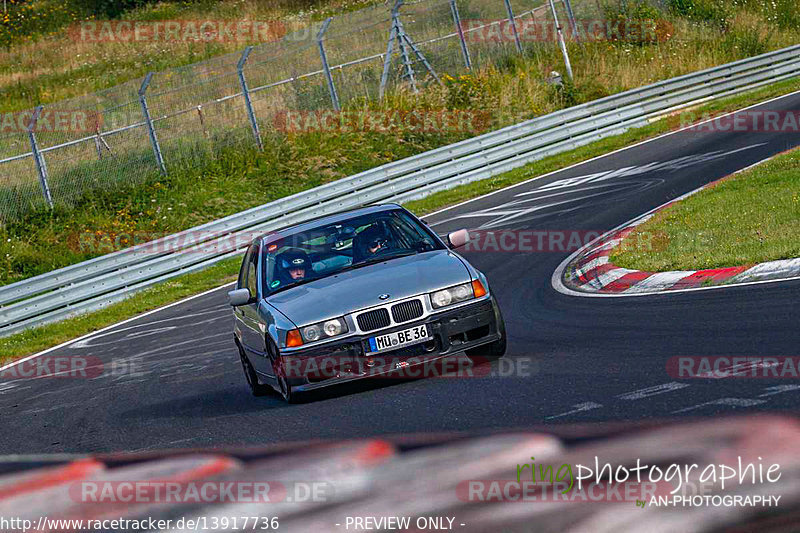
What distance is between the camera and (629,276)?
38.1 ft

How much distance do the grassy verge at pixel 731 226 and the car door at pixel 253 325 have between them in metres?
4.36

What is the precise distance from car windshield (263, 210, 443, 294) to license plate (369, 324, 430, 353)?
3.96 feet

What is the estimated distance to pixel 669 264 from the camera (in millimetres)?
11594

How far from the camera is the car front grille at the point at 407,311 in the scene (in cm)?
804

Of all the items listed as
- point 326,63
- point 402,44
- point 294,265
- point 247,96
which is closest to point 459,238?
point 294,265

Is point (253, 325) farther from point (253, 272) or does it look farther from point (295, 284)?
point (253, 272)

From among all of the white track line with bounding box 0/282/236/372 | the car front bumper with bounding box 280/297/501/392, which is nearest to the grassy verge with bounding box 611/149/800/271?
the car front bumper with bounding box 280/297/501/392

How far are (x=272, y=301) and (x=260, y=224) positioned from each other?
14.2 meters

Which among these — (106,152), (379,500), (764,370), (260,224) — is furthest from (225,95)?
(379,500)

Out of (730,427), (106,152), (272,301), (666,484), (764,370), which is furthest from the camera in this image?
(106,152)

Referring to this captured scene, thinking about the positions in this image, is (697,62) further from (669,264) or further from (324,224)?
(324,224)

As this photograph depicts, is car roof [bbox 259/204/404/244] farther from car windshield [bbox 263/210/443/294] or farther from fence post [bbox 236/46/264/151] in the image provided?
fence post [bbox 236/46/264/151]

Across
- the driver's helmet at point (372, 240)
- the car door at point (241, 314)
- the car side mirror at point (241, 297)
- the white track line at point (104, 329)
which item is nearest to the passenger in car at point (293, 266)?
the car side mirror at point (241, 297)

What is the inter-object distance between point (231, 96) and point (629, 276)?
18.2 meters
